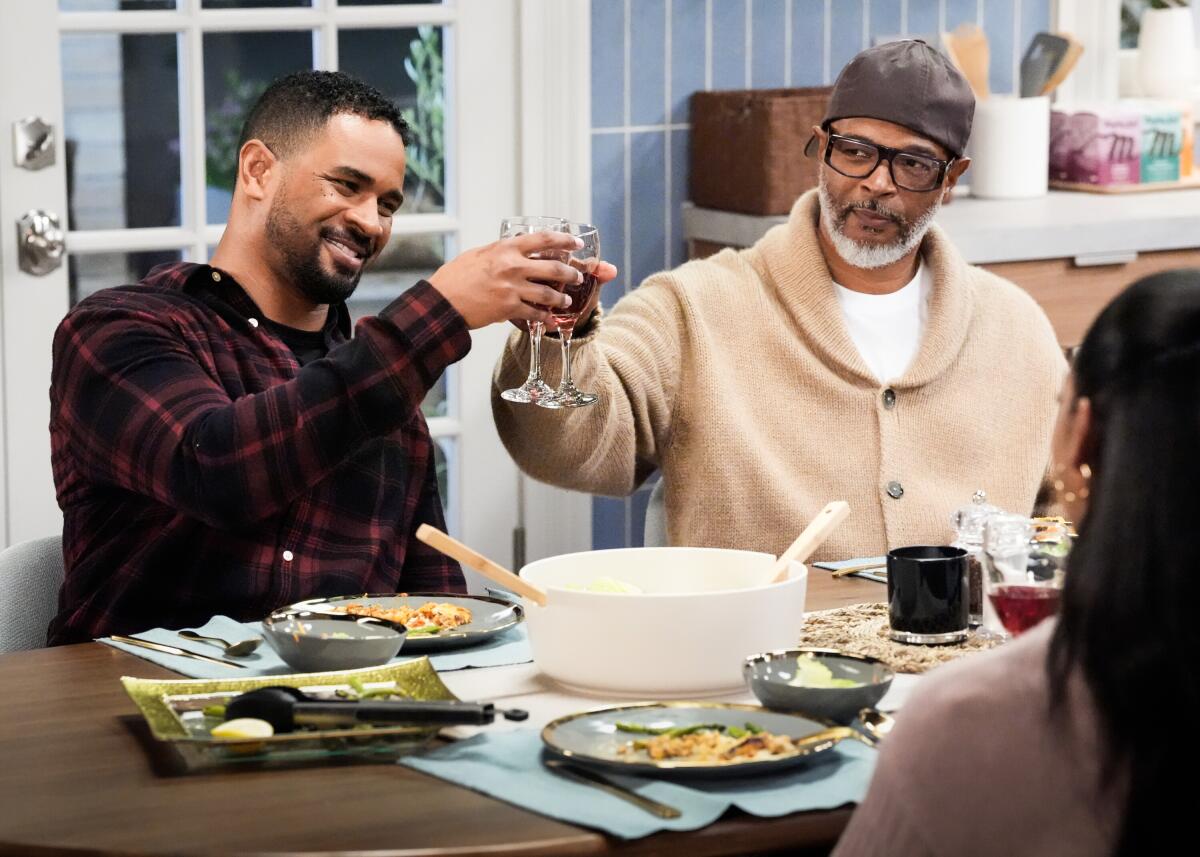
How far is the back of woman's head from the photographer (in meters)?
0.96

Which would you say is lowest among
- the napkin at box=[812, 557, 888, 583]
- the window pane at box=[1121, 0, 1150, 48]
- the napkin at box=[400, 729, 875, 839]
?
the napkin at box=[400, 729, 875, 839]

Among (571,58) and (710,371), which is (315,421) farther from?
(571,58)

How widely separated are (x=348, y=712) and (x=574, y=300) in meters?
0.64

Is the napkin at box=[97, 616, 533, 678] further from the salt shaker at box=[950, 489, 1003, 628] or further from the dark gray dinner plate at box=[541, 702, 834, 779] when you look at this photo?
the salt shaker at box=[950, 489, 1003, 628]

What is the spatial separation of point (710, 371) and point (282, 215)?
65 cm

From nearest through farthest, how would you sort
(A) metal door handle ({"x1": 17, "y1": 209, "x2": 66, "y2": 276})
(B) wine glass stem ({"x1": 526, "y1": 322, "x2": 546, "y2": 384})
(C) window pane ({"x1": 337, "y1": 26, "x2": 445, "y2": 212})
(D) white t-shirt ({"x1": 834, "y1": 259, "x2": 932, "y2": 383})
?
(B) wine glass stem ({"x1": 526, "y1": 322, "x2": 546, "y2": 384})
(D) white t-shirt ({"x1": 834, "y1": 259, "x2": 932, "y2": 383})
(A) metal door handle ({"x1": 17, "y1": 209, "x2": 66, "y2": 276})
(C) window pane ({"x1": 337, "y1": 26, "x2": 445, "y2": 212})

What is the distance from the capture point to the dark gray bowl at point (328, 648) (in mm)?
1560

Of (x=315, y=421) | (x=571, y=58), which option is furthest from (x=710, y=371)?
(x=571, y=58)

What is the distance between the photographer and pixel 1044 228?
3322mm

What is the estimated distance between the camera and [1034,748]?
102 centimetres

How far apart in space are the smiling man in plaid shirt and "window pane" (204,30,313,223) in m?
1.06

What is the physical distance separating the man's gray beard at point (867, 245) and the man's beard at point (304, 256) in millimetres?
733

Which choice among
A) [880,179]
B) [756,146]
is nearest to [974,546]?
[880,179]

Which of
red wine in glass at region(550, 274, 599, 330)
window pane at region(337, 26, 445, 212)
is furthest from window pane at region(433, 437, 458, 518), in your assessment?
red wine in glass at region(550, 274, 599, 330)
